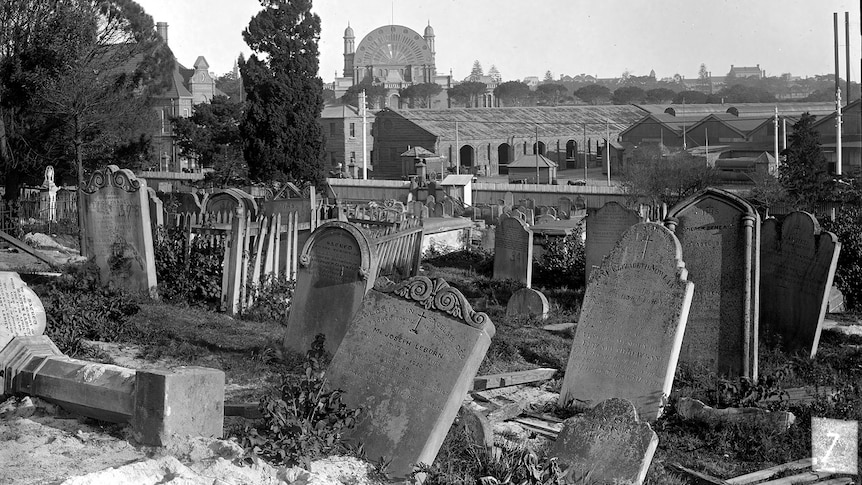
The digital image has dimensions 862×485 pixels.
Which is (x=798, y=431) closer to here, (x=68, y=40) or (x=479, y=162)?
(x=68, y=40)

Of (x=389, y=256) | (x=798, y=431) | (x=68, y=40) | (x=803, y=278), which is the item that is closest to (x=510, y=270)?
(x=389, y=256)

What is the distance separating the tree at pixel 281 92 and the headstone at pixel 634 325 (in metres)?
24.2

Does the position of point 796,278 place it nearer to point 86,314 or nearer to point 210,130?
point 86,314

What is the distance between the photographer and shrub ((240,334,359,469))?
5430mm

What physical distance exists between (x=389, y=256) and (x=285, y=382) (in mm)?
7352

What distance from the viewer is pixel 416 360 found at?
6.09 m

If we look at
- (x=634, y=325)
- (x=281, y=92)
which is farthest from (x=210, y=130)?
(x=634, y=325)

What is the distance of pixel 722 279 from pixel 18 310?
5.97 m

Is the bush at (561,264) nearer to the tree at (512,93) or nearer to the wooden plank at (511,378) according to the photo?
the wooden plank at (511,378)

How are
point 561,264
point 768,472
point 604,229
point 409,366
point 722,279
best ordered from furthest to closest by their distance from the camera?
point 561,264, point 604,229, point 722,279, point 768,472, point 409,366

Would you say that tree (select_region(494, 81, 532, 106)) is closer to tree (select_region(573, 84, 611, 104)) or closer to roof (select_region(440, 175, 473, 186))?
tree (select_region(573, 84, 611, 104))

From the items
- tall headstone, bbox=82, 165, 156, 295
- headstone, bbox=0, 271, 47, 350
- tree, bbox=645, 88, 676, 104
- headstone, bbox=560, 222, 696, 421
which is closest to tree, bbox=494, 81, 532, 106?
tree, bbox=645, 88, 676, 104

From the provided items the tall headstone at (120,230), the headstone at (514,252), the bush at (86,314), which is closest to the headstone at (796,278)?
the headstone at (514,252)

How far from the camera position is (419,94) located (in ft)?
412
